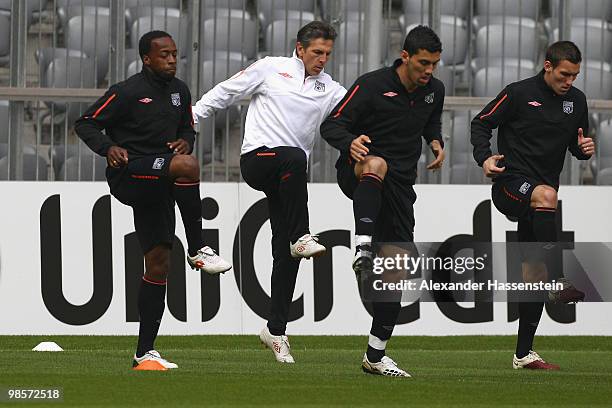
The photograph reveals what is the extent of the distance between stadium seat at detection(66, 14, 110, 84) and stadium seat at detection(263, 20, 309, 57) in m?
1.40

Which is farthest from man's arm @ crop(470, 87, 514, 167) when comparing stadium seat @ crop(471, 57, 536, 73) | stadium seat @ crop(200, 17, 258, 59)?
stadium seat @ crop(200, 17, 258, 59)

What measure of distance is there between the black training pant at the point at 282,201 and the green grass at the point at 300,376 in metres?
0.44

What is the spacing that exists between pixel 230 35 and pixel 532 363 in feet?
16.4

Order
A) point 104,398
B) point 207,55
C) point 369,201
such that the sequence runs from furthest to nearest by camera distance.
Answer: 1. point 207,55
2. point 369,201
3. point 104,398

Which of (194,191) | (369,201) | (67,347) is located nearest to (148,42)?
(194,191)

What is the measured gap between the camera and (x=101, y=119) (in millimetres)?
9062

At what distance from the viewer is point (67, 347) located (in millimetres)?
11734

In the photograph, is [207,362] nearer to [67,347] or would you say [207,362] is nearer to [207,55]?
[67,347]

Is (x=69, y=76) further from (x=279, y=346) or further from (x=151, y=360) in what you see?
(x=151, y=360)

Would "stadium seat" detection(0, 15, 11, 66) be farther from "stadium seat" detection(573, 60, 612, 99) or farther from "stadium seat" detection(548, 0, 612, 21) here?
"stadium seat" detection(573, 60, 612, 99)

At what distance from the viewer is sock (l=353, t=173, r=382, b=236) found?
28.8 ft

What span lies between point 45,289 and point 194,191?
12.4ft

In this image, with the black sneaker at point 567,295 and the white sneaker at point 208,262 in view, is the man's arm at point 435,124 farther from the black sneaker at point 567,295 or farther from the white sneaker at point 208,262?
the white sneaker at point 208,262

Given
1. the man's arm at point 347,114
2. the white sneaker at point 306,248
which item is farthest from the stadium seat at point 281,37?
the man's arm at point 347,114
